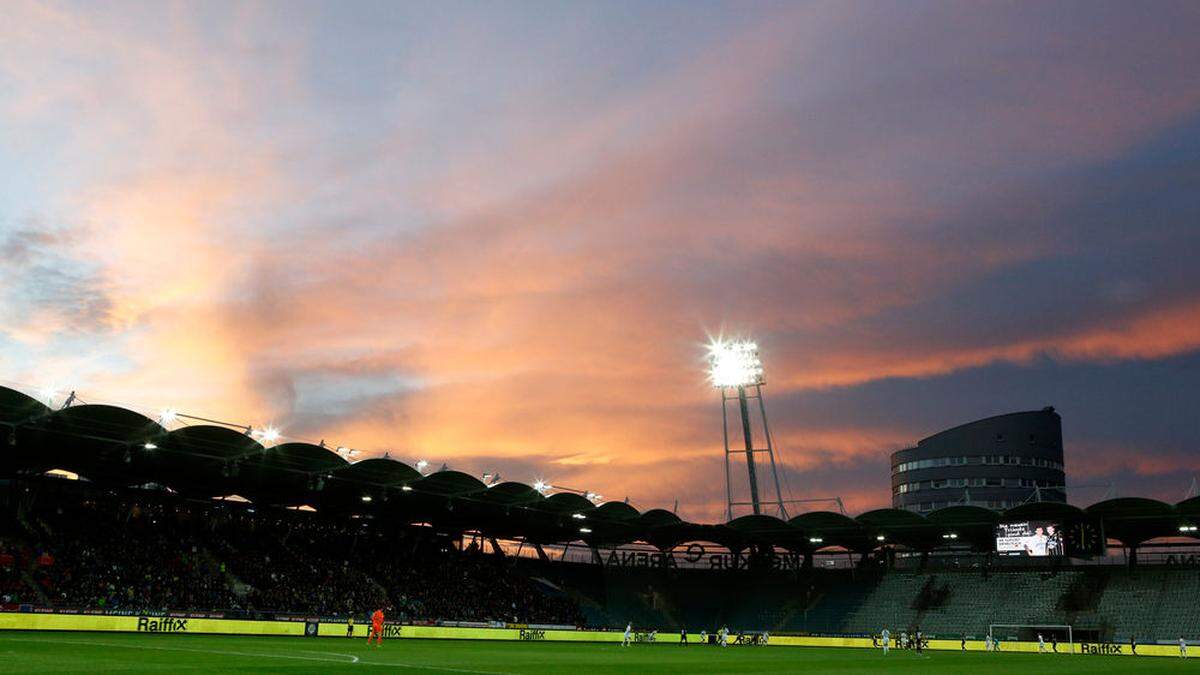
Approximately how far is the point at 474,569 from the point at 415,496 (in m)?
13.2

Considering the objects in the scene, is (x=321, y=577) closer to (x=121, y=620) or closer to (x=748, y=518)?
(x=121, y=620)

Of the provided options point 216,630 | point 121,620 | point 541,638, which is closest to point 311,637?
point 216,630

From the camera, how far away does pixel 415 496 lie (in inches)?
2864

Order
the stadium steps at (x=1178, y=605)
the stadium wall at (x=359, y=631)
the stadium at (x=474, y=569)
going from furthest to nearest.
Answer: the stadium steps at (x=1178, y=605) < the stadium at (x=474, y=569) < the stadium wall at (x=359, y=631)

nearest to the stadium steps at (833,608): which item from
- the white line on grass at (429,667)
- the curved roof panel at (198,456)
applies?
the curved roof panel at (198,456)

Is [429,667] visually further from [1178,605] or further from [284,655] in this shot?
[1178,605]

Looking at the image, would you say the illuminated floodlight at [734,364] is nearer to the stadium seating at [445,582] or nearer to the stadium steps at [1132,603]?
the stadium seating at [445,582]

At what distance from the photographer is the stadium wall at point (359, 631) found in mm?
44812

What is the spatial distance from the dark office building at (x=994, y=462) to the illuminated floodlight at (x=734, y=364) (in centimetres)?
8044

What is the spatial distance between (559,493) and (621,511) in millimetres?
8199

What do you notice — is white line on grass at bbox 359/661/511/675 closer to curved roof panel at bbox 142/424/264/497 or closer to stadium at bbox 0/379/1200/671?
stadium at bbox 0/379/1200/671

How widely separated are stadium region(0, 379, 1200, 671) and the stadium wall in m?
0.14

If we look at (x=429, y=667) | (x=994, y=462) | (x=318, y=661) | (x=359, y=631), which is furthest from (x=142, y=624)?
(x=994, y=462)

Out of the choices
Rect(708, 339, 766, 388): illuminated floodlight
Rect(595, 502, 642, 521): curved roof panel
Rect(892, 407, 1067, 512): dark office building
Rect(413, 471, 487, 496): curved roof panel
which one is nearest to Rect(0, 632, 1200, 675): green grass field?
Rect(413, 471, 487, 496): curved roof panel
